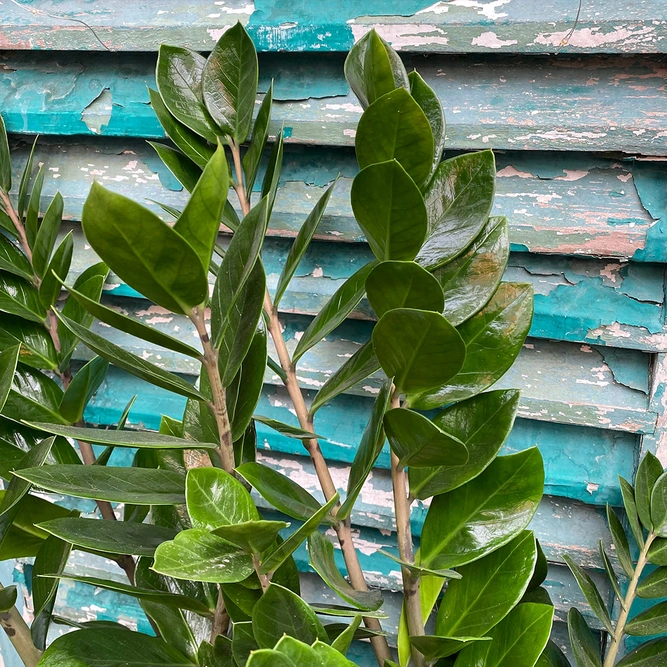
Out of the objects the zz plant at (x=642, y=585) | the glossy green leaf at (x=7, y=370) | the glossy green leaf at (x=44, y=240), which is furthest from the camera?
the glossy green leaf at (x=44, y=240)

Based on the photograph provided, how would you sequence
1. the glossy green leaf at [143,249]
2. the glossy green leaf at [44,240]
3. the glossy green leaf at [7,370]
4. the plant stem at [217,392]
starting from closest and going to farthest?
the glossy green leaf at [143,249], the plant stem at [217,392], the glossy green leaf at [7,370], the glossy green leaf at [44,240]

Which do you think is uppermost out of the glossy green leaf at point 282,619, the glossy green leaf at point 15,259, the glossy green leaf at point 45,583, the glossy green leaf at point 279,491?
the glossy green leaf at point 15,259

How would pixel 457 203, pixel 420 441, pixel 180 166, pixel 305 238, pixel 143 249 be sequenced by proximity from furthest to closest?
pixel 180 166, pixel 305 238, pixel 457 203, pixel 420 441, pixel 143 249

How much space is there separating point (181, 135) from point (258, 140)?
0.31 feet

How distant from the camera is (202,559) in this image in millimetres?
493

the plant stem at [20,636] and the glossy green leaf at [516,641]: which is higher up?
the glossy green leaf at [516,641]

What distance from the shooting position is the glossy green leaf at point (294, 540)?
1.58ft

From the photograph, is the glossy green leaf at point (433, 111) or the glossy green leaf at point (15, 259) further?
the glossy green leaf at point (15, 259)

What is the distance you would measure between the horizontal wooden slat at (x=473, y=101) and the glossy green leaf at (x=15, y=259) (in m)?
0.22

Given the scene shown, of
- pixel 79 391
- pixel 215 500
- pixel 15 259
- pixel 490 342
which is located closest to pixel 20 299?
pixel 15 259

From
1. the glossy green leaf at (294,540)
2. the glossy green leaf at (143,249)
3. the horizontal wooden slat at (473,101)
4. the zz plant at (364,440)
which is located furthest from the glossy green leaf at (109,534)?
the horizontal wooden slat at (473,101)

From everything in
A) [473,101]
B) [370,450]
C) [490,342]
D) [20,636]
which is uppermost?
[473,101]

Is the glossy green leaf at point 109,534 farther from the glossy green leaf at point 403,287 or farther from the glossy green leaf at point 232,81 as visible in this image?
the glossy green leaf at point 232,81

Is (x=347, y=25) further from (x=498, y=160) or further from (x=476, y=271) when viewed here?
(x=476, y=271)
